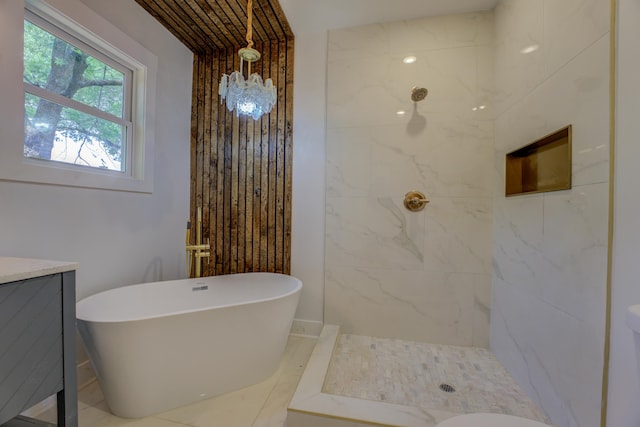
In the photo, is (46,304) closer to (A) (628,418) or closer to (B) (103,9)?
(B) (103,9)

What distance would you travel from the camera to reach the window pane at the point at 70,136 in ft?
4.72

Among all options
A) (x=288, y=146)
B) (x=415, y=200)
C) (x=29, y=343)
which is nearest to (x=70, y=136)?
(x=29, y=343)

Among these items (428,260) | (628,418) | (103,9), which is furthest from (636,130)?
(103,9)

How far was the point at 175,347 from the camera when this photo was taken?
4.36 ft

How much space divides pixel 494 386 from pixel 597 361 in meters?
0.68

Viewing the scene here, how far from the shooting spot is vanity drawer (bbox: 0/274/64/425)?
0.80 m

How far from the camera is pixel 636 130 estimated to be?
899 millimetres

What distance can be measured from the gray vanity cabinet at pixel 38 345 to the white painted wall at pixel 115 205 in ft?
2.32

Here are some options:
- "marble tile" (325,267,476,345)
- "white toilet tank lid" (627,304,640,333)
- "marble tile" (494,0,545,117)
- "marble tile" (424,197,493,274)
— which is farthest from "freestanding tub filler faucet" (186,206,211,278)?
"marble tile" (494,0,545,117)

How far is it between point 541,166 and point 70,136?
9.45ft

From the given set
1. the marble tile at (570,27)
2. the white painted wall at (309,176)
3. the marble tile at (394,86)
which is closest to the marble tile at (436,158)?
the marble tile at (394,86)

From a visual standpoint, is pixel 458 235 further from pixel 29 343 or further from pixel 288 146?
pixel 29 343

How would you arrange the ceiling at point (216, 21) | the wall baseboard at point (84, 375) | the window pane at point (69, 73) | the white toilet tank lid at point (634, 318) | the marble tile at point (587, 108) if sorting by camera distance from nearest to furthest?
the white toilet tank lid at point (634, 318) → the marble tile at point (587, 108) → the window pane at point (69, 73) → the wall baseboard at point (84, 375) → the ceiling at point (216, 21)

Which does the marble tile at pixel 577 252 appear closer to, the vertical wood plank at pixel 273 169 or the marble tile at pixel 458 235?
the marble tile at pixel 458 235
